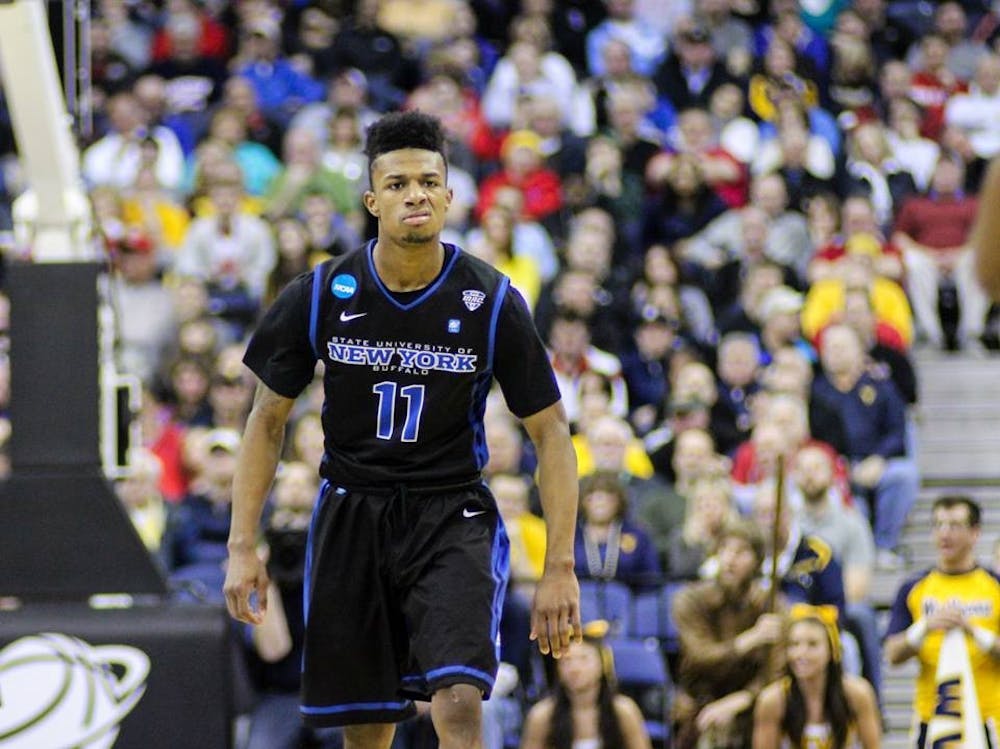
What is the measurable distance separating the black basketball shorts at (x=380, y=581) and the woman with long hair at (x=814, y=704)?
154 inches

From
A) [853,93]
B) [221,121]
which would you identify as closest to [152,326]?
[221,121]

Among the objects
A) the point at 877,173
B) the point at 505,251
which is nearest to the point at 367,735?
A: the point at 505,251

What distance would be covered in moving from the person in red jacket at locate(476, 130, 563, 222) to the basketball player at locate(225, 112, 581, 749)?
9108mm

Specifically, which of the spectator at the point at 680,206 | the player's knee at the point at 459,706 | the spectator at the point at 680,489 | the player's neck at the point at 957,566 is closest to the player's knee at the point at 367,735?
the player's knee at the point at 459,706

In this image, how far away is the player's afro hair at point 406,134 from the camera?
617 centimetres

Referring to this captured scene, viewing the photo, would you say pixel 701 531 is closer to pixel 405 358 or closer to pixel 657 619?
pixel 657 619

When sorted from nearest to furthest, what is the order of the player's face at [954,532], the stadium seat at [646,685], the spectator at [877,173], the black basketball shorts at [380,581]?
the black basketball shorts at [380,581]
the player's face at [954,532]
the stadium seat at [646,685]
the spectator at [877,173]

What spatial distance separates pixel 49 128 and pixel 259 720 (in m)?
3.09

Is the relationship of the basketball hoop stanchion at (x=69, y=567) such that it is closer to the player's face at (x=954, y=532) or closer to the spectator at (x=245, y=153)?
the player's face at (x=954, y=532)

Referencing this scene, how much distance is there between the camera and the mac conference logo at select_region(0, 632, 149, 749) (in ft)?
25.8

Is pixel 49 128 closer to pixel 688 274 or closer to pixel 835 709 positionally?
pixel 835 709

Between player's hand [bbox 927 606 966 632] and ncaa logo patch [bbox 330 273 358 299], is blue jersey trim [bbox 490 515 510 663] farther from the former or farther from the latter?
player's hand [bbox 927 606 966 632]

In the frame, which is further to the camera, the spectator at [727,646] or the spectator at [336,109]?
the spectator at [336,109]

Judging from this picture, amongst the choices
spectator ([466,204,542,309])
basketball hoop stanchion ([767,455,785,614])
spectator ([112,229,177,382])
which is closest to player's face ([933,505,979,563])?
basketball hoop stanchion ([767,455,785,614])
